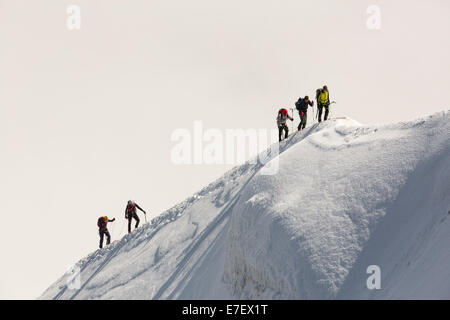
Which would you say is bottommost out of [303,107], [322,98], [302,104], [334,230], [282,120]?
[334,230]

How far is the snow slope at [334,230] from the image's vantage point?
19.0 m

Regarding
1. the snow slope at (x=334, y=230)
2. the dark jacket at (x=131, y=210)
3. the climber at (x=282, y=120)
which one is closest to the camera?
the snow slope at (x=334, y=230)

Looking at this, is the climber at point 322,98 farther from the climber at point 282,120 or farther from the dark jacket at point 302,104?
the climber at point 282,120

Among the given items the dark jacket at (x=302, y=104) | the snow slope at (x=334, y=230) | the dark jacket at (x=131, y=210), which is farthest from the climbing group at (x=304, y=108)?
the dark jacket at (x=131, y=210)

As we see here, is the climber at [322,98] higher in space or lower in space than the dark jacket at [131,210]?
higher

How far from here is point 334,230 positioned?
20516 mm

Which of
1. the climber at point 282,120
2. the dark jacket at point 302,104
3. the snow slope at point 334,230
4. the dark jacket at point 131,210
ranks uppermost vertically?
the dark jacket at point 302,104

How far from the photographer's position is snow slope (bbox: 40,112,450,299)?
19.0m

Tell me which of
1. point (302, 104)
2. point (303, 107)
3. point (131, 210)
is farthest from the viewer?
point (131, 210)

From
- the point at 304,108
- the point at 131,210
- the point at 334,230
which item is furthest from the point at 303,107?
the point at 334,230

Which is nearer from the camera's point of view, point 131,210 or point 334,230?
point 334,230

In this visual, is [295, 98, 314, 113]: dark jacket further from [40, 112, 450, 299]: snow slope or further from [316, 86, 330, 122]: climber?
[40, 112, 450, 299]: snow slope

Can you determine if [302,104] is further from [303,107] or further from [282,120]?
[282,120]
